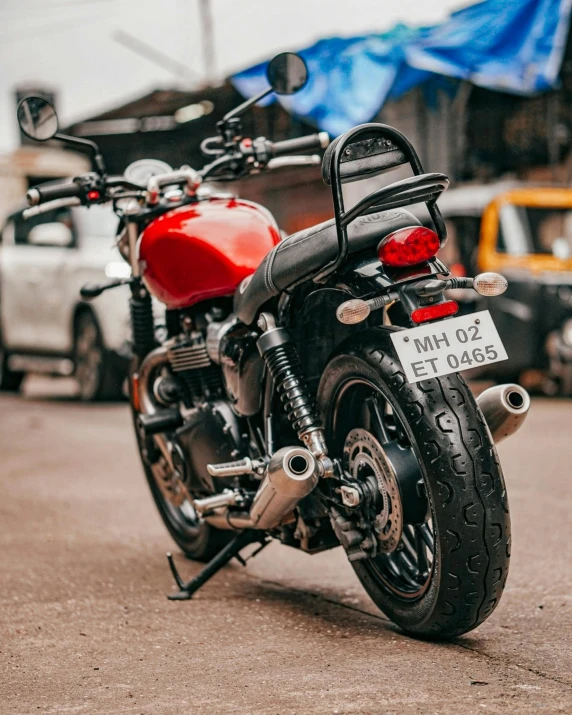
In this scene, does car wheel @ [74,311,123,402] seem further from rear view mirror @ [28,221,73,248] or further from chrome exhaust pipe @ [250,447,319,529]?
chrome exhaust pipe @ [250,447,319,529]

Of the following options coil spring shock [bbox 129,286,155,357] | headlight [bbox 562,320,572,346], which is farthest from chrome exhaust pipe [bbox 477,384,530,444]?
headlight [bbox 562,320,572,346]

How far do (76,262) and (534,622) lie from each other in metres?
8.26

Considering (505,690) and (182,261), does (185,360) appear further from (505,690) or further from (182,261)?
(505,690)

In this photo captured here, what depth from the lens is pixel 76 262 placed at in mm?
11148

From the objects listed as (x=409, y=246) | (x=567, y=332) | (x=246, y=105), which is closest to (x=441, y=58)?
(x=567, y=332)

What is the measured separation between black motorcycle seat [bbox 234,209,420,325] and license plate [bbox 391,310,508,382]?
0.29 meters

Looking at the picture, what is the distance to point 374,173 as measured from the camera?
3240 mm

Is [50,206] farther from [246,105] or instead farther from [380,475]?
[380,475]

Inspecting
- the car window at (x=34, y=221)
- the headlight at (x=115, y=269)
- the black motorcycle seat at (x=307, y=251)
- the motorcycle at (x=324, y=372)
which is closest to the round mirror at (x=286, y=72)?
the motorcycle at (x=324, y=372)

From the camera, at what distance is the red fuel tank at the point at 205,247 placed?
12.8ft

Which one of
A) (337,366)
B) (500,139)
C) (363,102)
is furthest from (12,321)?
(337,366)

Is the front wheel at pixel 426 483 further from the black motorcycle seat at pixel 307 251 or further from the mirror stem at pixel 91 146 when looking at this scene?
the mirror stem at pixel 91 146

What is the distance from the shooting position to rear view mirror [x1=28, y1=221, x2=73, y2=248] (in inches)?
454

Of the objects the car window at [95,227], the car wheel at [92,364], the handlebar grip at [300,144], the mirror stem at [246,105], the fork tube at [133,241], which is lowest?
the car wheel at [92,364]
